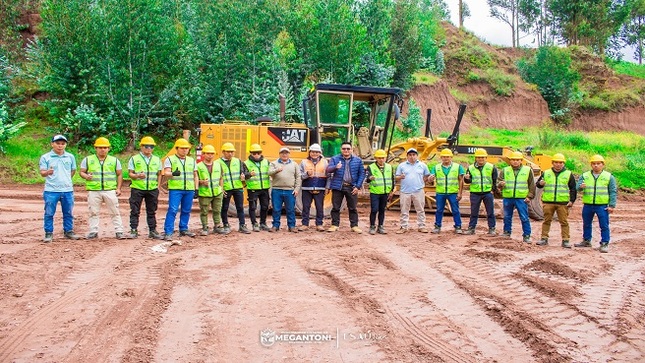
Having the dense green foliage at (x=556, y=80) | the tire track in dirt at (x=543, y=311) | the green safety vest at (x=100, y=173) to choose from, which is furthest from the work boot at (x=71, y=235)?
the dense green foliage at (x=556, y=80)

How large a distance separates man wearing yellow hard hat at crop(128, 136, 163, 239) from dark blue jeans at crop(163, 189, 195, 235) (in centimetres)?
24

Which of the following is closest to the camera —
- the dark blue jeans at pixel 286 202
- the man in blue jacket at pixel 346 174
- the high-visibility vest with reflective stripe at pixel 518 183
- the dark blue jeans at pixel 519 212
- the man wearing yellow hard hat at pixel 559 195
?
the man wearing yellow hard hat at pixel 559 195

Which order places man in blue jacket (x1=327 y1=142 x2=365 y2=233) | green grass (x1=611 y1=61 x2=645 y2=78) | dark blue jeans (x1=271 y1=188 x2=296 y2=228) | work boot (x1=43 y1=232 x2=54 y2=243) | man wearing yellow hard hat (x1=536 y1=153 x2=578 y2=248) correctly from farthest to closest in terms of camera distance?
green grass (x1=611 y1=61 x2=645 y2=78) < dark blue jeans (x1=271 y1=188 x2=296 y2=228) < man in blue jacket (x1=327 y1=142 x2=365 y2=233) < man wearing yellow hard hat (x1=536 y1=153 x2=578 y2=248) < work boot (x1=43 y1=232 x2=54 y2=243)

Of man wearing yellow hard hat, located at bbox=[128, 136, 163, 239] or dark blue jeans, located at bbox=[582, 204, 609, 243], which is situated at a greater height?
man wearing yellow hard hat, located at bbox=[128, 136, 163, 239]

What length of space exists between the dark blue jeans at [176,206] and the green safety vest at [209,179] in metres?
0.27

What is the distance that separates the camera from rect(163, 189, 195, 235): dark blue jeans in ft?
33.2

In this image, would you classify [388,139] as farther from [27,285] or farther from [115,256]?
[27,285]

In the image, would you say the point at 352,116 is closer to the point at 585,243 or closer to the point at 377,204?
the point at 377,204

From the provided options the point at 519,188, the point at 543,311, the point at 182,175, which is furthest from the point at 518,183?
the point at 182,175

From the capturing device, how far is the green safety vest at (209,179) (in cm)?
1046

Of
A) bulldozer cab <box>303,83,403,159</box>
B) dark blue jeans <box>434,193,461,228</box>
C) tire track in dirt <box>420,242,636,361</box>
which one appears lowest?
tire track in dirt <box>420,242,636,361</box>

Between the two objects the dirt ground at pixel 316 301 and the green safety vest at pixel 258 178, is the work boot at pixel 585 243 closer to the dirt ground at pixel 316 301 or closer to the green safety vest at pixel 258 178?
the dirt ground at pixel 316 301

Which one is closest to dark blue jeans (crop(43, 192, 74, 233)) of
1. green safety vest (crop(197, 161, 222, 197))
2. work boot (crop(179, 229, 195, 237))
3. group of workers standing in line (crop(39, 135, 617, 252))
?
group of workers standing in line (crop(39, 135, 617, 252))

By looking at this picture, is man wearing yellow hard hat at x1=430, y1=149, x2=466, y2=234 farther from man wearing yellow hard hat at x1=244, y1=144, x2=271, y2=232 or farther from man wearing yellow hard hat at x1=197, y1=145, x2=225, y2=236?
man wearing yellow hard hat at x1=197, y1=145, x2=225, y2=236
